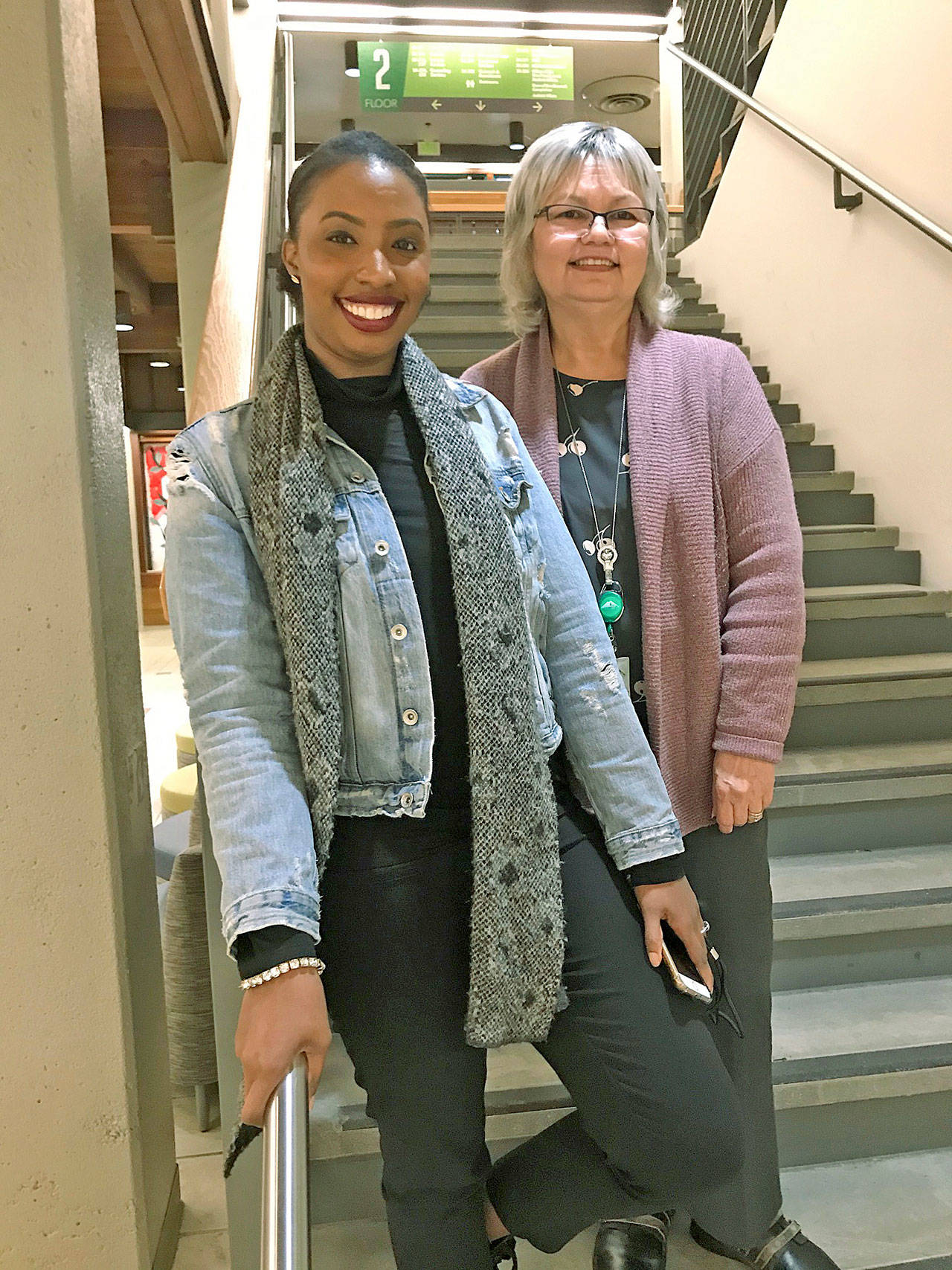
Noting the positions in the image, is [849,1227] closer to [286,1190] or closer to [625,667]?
[625,667]

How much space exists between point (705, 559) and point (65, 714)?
1026mm

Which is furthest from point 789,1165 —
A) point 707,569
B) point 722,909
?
point 707,569

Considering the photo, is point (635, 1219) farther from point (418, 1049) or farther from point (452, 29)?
point (452, 29)

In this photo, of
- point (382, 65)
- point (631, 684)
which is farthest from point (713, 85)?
point (631, 684)

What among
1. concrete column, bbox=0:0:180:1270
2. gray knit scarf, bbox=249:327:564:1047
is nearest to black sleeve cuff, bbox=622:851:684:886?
gray knit scarf, bbox=249:327:564:1047

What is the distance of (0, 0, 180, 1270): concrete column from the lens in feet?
4.43

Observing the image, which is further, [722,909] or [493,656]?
[722,909]

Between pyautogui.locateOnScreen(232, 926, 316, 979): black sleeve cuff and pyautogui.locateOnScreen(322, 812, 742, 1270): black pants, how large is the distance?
0.11 metres

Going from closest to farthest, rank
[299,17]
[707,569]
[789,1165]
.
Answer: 1. [707,569]
2. [789,1165]
3. [299,17]

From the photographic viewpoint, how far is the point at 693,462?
4.49 ft

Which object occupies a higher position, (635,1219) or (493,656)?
(493,656)

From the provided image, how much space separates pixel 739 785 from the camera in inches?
53.3

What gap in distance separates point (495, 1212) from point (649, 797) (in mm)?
613

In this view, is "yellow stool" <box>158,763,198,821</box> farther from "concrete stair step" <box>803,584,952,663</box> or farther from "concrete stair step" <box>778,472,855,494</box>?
"concrete stair step" <box>778,472,855,494</box>
